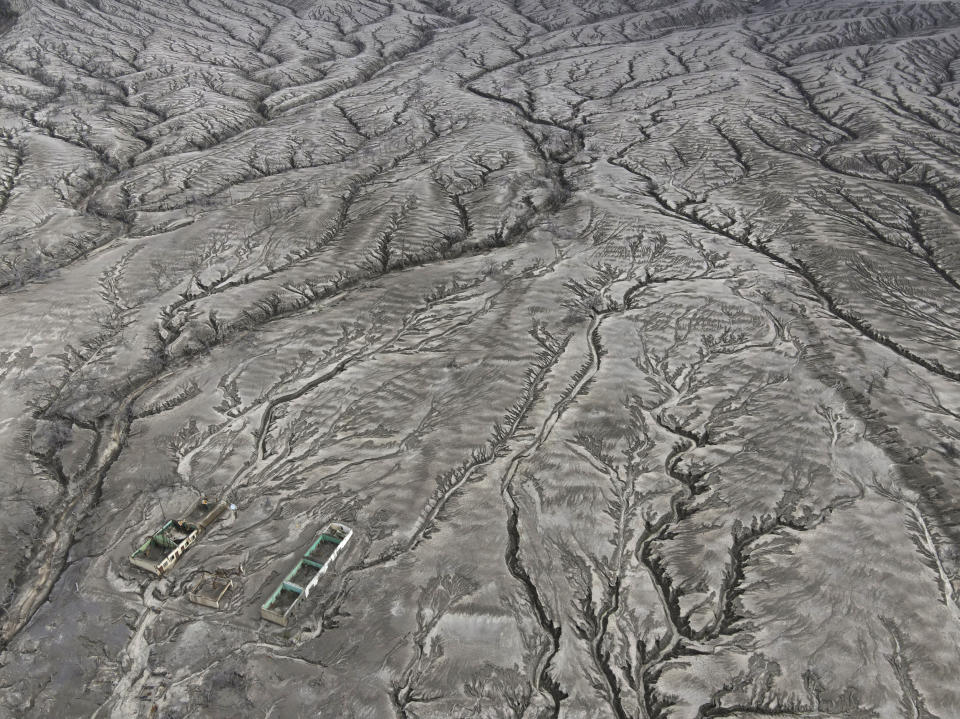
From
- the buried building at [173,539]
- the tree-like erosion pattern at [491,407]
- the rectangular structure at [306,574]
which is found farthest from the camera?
the buried building at [173,539]

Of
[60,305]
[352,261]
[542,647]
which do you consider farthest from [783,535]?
[60,305]

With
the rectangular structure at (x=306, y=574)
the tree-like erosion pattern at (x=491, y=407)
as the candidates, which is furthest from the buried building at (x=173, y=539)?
the rectangular structure at (x=306, y=574)

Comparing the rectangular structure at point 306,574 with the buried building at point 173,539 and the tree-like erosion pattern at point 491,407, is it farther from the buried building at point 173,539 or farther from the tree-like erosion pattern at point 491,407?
the buried building at point 173,539

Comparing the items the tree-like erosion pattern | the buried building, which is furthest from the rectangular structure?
the buried building

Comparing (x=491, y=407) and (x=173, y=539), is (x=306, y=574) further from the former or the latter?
(x=491, y=407)

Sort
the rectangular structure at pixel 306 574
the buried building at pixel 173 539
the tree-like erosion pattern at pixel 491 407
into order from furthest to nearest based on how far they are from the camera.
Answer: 1. the buried building at pixel 173 539
2. the rectangular structure at pixel 306 574
3. the tree-like erosion pattern at pixel 491 407

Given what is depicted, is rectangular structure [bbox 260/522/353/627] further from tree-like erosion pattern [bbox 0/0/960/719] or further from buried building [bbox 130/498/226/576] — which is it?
buried building [bbox 130/498/226/576]
